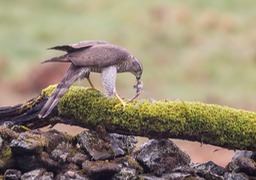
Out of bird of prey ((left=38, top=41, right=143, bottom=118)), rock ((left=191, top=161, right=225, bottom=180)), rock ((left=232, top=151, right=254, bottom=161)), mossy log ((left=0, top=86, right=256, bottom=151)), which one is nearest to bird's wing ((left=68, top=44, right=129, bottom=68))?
bird of prey ((left=38, top=41, right=143, bottom=118))

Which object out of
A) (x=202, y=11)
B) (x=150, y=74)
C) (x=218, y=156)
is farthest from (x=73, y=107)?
(x=202, y=11)

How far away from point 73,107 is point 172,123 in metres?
1.12

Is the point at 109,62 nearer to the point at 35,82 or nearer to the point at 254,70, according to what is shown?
the point at 35,82

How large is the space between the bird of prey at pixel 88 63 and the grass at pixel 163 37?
36.3ft

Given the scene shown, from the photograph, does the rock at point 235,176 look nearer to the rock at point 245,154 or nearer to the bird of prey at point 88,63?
the rock at point 245,154

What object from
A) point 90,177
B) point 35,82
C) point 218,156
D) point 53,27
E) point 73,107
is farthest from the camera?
point 53,27

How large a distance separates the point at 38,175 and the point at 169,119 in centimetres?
151

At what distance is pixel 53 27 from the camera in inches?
1008

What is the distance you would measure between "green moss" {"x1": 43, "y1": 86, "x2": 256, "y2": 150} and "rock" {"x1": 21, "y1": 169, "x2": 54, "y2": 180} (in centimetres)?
75

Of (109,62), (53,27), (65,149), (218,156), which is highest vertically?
(53,27)

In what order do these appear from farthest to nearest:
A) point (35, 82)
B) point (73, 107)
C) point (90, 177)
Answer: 1. point (35, 82)
2. point (73, 107)
3. point (90, 177)

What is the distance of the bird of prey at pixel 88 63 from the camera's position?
7414 mm

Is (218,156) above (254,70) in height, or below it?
below

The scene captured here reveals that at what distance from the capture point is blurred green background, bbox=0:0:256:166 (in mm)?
20383
